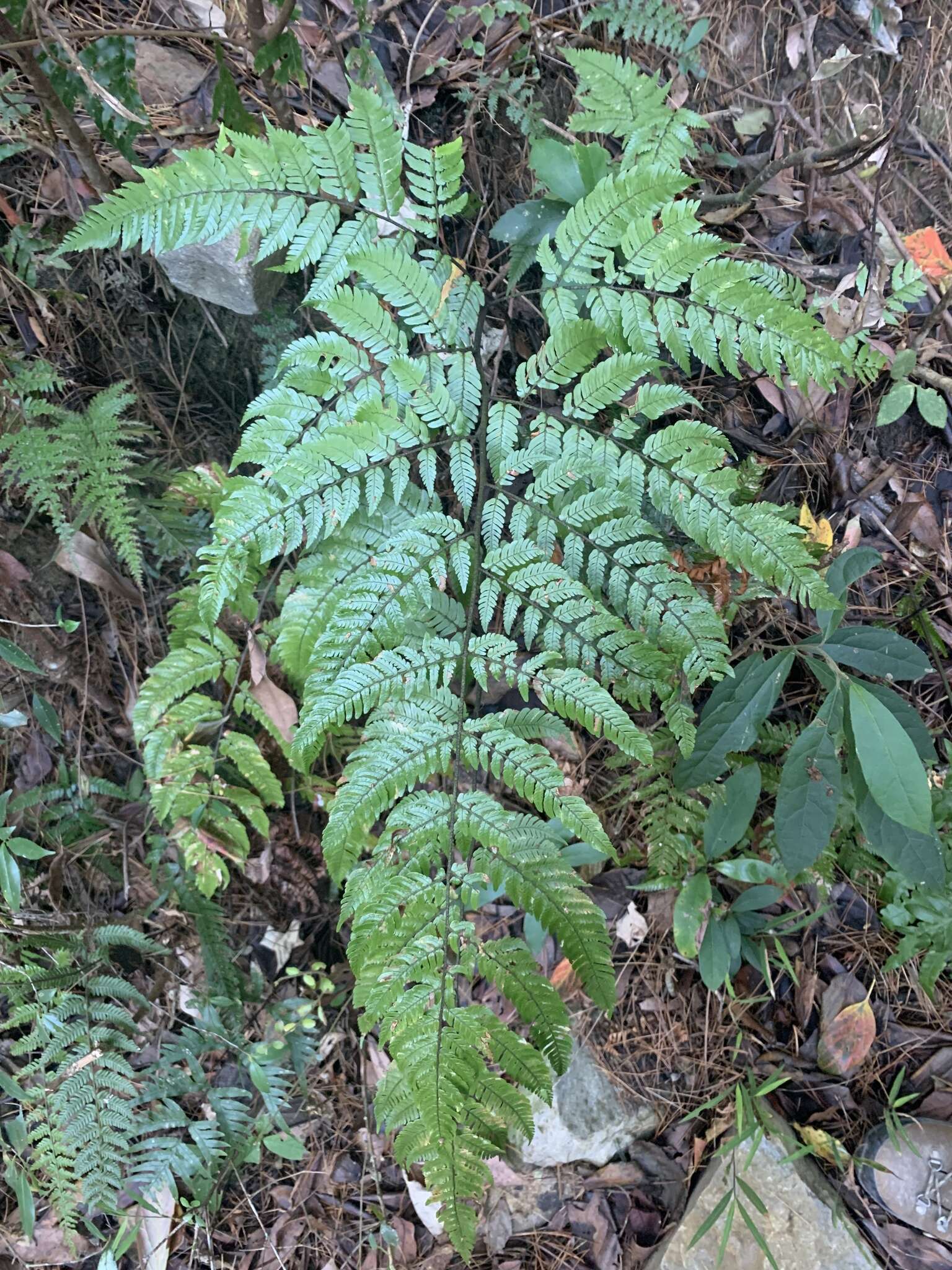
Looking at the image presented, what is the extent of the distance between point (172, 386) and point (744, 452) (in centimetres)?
209

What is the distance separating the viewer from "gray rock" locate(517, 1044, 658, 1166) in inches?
104

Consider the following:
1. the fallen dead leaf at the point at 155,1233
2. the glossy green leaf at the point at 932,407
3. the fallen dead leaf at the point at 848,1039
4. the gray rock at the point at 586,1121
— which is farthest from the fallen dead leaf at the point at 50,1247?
the glossy green leaf at the point at 932,407

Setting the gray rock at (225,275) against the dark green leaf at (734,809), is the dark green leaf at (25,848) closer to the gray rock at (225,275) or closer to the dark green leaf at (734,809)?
the gray rock at (225,275)

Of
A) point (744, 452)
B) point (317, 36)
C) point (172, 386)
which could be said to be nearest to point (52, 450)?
point (172, 386)

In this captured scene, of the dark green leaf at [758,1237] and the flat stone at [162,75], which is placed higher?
the flat stone at [162,75]

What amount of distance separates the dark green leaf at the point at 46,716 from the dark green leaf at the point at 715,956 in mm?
2241

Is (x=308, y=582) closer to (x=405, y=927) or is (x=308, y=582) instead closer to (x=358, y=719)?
(x=358, y=719)

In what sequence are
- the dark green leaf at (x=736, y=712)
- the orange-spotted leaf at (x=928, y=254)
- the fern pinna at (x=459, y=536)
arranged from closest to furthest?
the fern pinna at (x=459, y=536), the dark green leaf at (x=736, y=712), the orange-spotted leaf at (x=928, y=254)

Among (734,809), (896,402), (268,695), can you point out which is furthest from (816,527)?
(268,695)

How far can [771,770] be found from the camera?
266cm

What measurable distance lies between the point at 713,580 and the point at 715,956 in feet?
4.05

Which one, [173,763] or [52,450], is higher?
[52,450]

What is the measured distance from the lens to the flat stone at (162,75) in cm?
258

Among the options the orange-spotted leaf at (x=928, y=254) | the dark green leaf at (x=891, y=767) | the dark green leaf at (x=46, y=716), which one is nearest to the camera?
the dark green leaf at (x=891, y=767)
